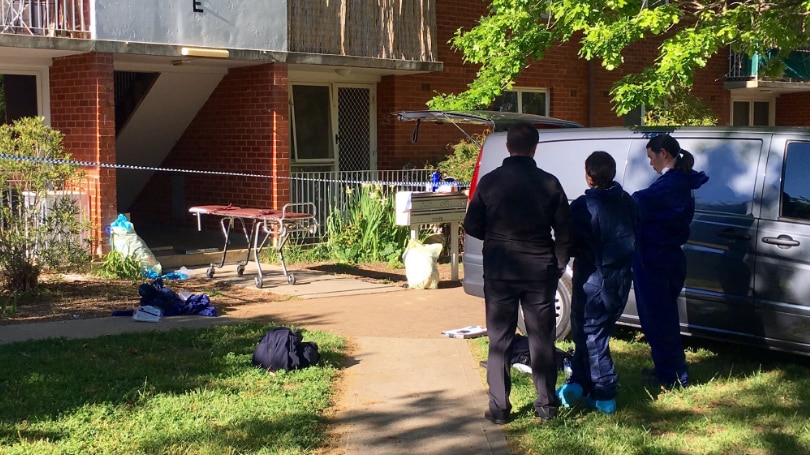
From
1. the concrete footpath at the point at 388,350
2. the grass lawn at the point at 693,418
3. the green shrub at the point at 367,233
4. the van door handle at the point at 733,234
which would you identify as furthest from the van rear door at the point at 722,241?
the green shrub at the point at 367,233

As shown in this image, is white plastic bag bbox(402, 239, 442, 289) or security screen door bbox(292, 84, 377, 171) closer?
white plastic bag bbox(402, 239, 442, 289)

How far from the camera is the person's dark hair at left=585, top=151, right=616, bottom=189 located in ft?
18.5

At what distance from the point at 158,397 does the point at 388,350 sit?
224 cm

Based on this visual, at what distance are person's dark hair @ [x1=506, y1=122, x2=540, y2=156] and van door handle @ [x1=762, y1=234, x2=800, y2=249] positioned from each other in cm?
226

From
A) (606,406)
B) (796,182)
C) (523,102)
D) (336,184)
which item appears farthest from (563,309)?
(523,102)

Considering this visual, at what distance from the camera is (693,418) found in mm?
5695

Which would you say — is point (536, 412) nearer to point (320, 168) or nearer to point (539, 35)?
point (539, 35)

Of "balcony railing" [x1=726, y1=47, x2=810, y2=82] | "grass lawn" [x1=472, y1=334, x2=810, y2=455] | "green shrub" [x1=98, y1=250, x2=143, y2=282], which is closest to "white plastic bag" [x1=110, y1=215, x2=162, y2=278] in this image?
"green shrub" [x1=98, y1=250, x2=143, y2=282]

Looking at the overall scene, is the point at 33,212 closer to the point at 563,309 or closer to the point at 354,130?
the point at 563,309

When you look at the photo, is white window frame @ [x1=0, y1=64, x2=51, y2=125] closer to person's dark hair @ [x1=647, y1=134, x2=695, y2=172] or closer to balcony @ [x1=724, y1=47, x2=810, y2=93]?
person's dark hair @ [x1=647, y1=134, x2=695, y2=172]

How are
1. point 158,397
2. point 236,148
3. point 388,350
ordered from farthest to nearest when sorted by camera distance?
point 236,148 → point 388,350 → point 158,397

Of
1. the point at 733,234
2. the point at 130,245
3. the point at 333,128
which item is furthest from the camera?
the point at 333,128

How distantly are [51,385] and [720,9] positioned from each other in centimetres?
789

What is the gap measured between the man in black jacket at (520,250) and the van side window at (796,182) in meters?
2.20
